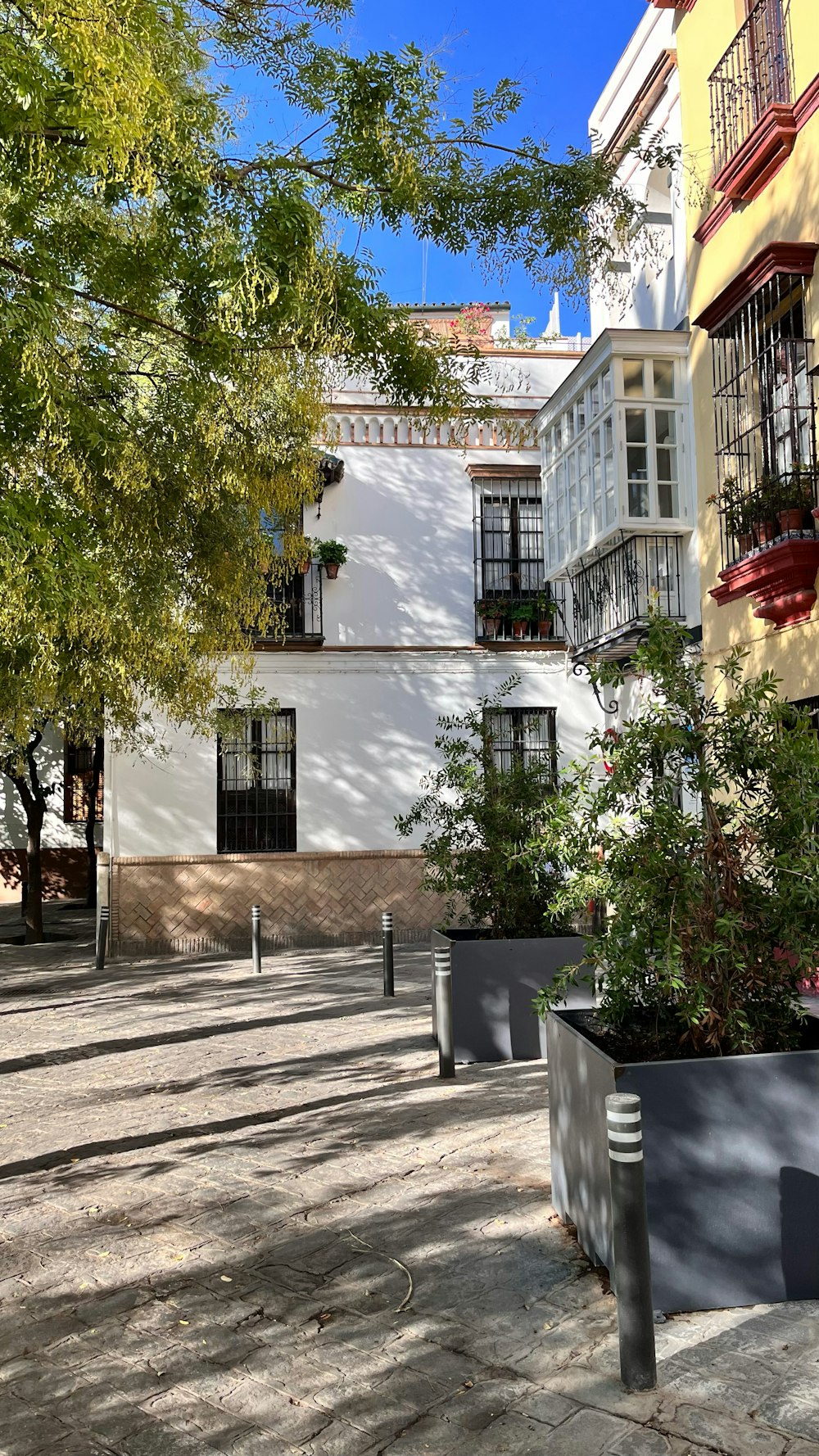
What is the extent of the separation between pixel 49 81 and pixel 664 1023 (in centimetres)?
472

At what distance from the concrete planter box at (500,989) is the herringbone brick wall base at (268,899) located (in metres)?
8.95

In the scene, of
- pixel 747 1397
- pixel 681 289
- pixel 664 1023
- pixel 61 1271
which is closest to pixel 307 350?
pixel 664 1023

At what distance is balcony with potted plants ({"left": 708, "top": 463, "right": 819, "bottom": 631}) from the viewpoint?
30.7ft

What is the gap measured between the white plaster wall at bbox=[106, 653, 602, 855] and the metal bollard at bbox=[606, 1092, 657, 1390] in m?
13.9

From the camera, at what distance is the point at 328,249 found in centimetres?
666

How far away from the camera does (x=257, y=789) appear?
688 inches

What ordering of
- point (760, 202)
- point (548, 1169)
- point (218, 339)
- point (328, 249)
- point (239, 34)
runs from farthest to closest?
1. point (760, 202)
2. point (239, 34)
3. point (328, 249)
4. point (218, 339)
5. point (548, 1169)

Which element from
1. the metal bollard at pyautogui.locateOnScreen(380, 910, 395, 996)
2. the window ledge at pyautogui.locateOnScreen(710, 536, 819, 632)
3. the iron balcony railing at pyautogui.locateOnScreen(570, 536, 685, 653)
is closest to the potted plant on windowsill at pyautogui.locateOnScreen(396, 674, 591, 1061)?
the metal bollard at pyautogui.locateOnScreen(380, 910, 395, 996)

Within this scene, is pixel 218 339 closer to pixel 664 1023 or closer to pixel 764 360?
pixel 664 1023

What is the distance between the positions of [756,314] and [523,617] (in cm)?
795

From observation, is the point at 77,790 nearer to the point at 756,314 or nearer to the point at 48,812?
the point at 48,812

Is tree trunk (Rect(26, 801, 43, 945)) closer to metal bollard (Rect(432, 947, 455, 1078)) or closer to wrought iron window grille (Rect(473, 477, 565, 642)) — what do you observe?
wrought iron window grille (Rect(473, 477, 565, 642))

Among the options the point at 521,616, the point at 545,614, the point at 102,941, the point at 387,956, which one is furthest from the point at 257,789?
the point at 387,956

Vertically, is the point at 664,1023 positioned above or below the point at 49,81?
below
